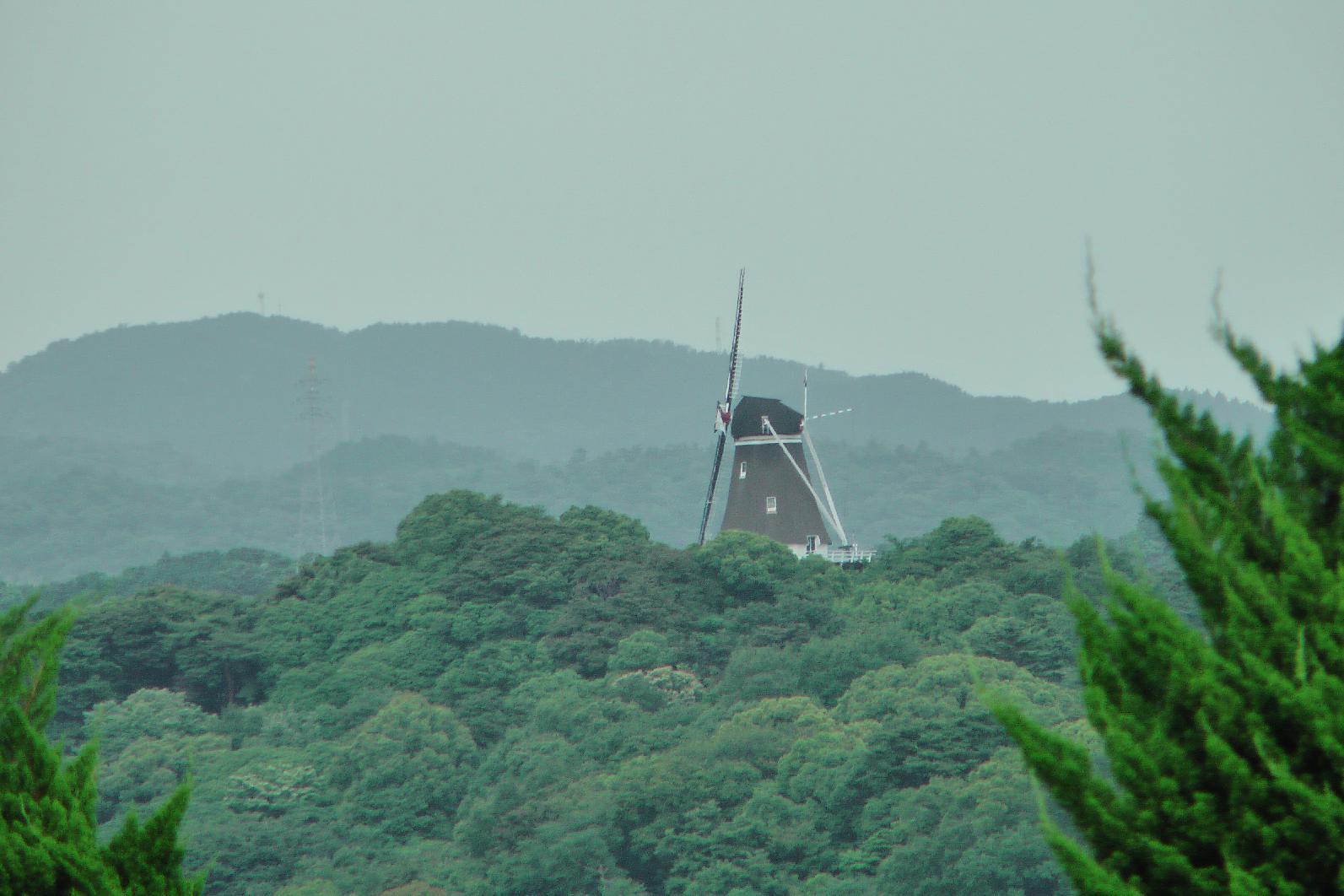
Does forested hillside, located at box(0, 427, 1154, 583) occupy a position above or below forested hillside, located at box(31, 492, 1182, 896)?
above

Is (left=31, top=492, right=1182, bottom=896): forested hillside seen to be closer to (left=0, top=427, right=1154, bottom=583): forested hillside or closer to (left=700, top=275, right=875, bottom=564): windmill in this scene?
(left=700, top=275, right=875, bottom=564): windmill

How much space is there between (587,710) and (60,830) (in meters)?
30.5

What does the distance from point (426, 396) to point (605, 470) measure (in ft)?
148

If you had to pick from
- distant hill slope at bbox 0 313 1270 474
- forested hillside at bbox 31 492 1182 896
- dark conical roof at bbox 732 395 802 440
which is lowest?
forested hillside at bbox 31 492 1182 896

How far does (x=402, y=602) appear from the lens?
46.2 metres

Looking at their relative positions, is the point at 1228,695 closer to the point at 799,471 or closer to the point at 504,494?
the point at 799,471

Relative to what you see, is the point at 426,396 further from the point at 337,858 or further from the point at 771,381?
the point at 337,858

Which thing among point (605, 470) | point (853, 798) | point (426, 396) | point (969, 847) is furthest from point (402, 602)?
point (426, 396)

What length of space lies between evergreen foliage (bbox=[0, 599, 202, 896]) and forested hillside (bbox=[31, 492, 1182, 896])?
16.5 m

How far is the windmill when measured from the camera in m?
42.7

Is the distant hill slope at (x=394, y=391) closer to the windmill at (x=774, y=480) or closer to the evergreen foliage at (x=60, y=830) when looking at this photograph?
the windmill at (x=774, y=480)

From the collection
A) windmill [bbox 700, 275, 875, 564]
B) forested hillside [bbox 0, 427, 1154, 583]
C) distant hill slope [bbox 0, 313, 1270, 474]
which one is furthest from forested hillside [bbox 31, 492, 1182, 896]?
distant hill slope [bbox 0, 313, 1270, 474]

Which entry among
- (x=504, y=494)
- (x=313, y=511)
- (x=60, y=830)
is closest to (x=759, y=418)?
(x=60, y=830)

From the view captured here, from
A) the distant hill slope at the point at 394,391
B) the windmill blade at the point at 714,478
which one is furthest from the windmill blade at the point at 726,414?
the distant hill slope at the point at 394,391
